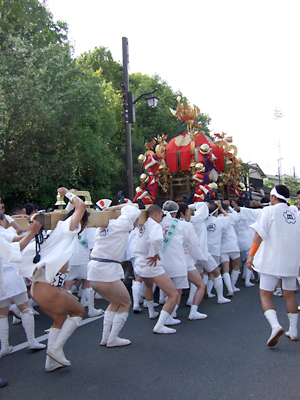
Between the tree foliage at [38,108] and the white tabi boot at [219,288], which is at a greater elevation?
the tree foliage at [38,108]

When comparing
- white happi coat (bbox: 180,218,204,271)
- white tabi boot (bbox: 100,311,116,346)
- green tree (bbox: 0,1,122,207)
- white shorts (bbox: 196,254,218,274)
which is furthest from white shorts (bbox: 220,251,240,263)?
green tree (bbox: 0,1,122,207)

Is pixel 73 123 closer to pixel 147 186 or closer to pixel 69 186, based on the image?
pixel 69 186

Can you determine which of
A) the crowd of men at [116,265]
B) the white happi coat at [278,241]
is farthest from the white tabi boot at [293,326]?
the white happi coat at [278,241]

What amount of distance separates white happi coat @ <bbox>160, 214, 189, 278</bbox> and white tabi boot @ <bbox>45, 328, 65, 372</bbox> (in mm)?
2109

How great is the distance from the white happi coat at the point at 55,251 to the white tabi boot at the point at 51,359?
0.61 m

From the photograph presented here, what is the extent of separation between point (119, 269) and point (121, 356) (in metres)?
1.00

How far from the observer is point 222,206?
7.97 meters

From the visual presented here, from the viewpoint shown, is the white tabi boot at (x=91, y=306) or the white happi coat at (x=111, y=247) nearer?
the white happi coat at (x=111, y=247)

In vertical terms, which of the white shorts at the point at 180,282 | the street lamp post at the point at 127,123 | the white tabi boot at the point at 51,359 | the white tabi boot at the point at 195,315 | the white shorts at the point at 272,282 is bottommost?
the white tabi boot at the point at 195,315

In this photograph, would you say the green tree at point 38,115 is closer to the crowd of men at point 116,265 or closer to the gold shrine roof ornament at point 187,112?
the gold shrine roof ornament at point 187,112

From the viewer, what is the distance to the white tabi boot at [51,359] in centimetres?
382

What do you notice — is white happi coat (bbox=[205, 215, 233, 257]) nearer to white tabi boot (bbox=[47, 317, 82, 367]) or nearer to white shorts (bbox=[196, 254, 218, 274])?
white shorts (bbox=[196, 254, 218, 274])

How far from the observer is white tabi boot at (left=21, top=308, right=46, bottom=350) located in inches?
176

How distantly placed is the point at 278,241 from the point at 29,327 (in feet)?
10.7
